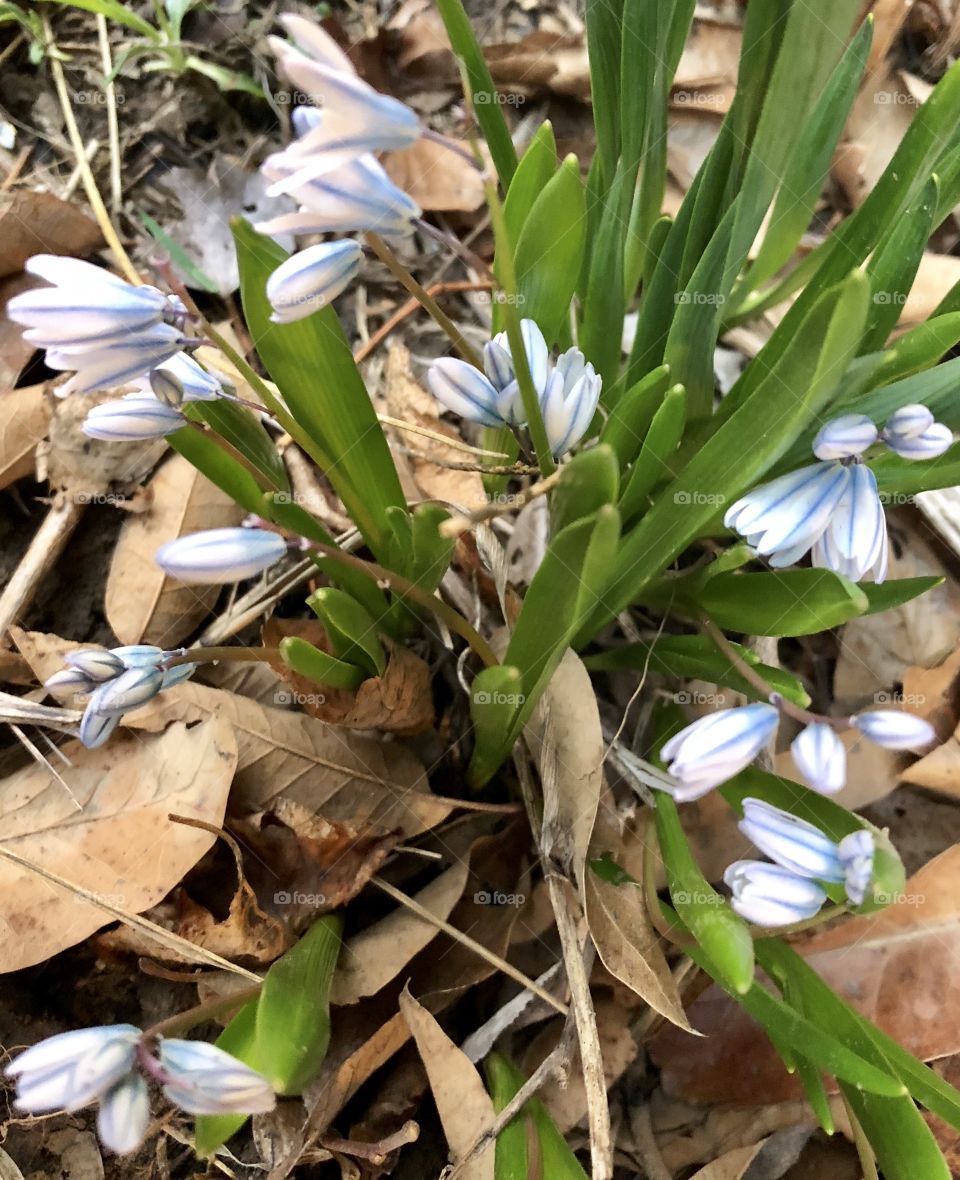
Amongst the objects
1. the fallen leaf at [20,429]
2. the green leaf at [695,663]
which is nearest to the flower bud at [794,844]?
the green leaf at [695,663]

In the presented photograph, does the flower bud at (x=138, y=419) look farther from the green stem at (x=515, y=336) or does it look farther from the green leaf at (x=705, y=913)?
the green leaf at (x=705, y=913)

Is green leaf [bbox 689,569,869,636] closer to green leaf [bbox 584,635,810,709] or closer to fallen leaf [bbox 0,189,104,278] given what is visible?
green leaf [bbox 584,635,810,709]

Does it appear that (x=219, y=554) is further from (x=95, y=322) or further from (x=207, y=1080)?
(x=207, y=1080)

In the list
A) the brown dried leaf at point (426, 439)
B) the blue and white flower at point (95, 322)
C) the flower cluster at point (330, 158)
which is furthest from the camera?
the brown dried leaf at point (426, 439)

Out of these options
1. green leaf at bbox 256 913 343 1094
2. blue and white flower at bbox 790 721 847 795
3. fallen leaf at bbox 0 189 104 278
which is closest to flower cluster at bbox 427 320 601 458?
blue and white flower at bbox 790 721 847 795

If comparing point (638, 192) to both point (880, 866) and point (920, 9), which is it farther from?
point (920, 9)
